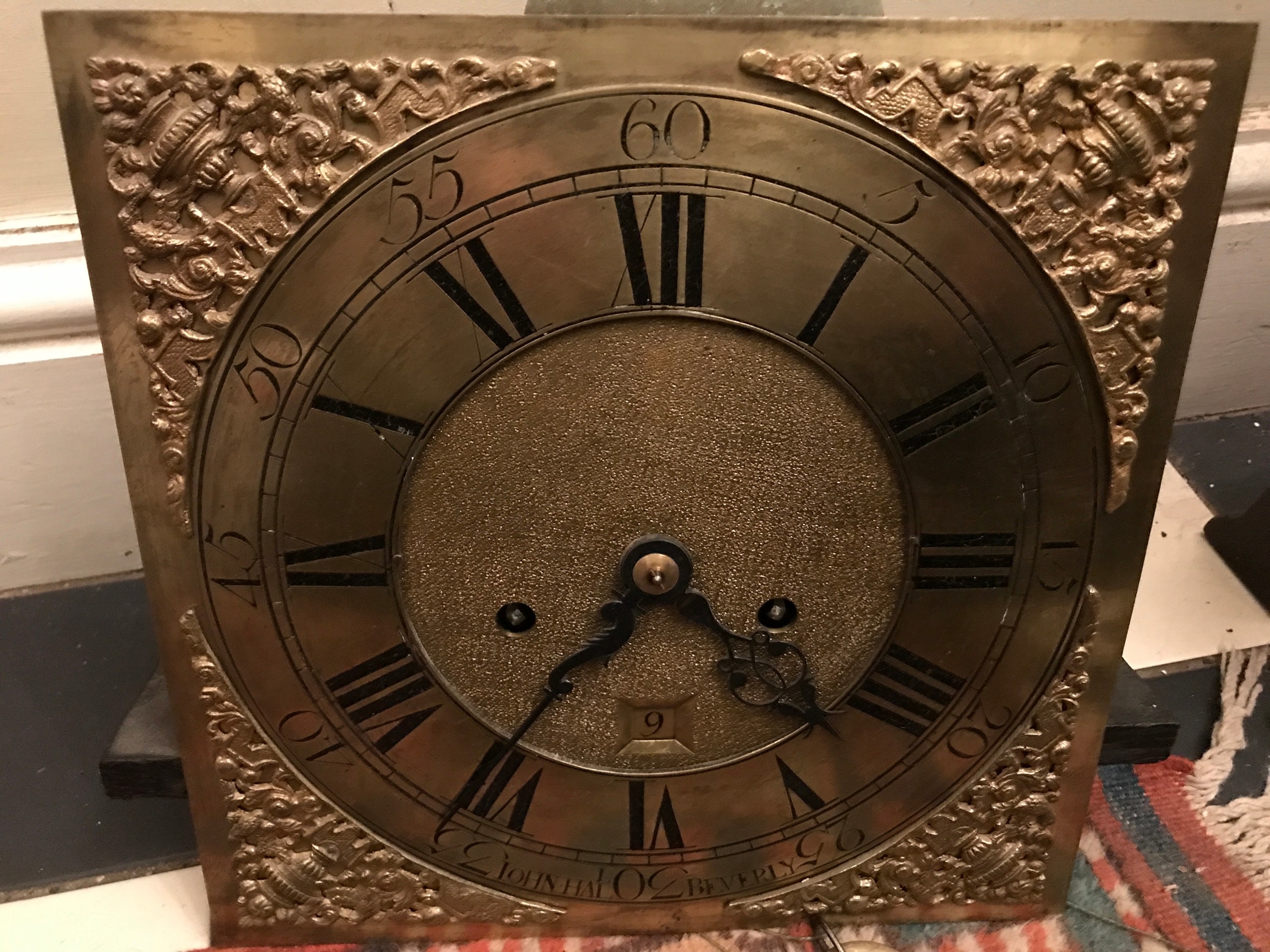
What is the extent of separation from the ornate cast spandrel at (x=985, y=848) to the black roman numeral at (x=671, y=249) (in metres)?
0.42

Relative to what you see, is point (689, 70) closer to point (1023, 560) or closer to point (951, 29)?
point (951, 29)

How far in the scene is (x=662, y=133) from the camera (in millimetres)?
643

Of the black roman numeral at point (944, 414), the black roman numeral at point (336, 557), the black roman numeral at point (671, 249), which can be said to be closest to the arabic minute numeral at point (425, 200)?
the black roman numeral at point (671, 249)

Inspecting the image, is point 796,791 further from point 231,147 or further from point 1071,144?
point 231,147

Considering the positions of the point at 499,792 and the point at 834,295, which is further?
the point at 499,792

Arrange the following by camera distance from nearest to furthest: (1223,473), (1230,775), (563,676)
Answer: (563,676)
(1230,775)
(1223,473)

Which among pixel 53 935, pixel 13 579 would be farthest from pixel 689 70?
pixel 13 579

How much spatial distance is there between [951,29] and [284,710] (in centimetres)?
66

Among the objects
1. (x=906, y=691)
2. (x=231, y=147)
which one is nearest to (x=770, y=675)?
(x=906, y=691)

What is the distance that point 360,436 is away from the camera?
2.27 ft

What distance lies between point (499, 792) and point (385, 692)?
123mm

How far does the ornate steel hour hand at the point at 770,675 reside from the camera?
760mm

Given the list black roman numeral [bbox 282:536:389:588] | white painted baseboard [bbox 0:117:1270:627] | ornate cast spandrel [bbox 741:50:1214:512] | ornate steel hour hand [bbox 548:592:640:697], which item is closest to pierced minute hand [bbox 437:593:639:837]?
ornate steel hour hand [bbox 548:592:640:697]

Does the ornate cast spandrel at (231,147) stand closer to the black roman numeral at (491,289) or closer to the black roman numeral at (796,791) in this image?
the black roman numeral at (491,289)
